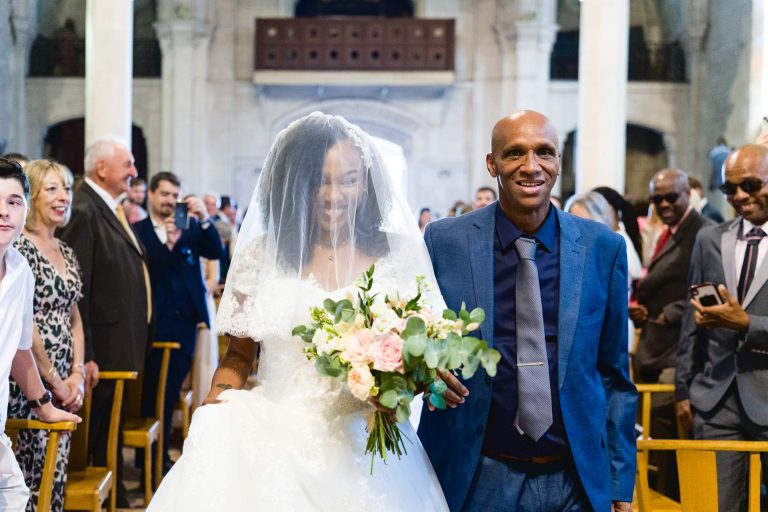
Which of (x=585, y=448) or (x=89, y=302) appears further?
(x=89, y=302)

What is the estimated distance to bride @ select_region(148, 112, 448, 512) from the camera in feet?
9.37

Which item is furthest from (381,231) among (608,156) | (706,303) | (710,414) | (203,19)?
(203,19)

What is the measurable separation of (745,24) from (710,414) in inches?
549

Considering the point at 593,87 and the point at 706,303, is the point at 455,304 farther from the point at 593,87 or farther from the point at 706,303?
the point at 593,87

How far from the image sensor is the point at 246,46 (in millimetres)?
19031

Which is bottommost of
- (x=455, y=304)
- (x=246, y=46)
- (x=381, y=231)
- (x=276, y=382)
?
(x=276, y=382)

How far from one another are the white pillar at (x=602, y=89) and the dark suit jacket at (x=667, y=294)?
17.2 ft

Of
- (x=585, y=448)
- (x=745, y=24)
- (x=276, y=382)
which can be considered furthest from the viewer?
(x=745, y=24)

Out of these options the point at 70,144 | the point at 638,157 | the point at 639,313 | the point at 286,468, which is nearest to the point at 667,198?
the point at 639,313

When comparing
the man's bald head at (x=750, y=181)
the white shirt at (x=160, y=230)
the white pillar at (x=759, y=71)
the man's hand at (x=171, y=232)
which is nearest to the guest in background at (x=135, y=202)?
the white shirt at (x=160, y=230)

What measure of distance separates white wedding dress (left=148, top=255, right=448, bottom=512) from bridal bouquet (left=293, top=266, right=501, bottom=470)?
0.72ft

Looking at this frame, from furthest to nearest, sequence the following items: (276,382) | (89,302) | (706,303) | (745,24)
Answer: (745,24) → (89,302) → (706,303) → (276,382)

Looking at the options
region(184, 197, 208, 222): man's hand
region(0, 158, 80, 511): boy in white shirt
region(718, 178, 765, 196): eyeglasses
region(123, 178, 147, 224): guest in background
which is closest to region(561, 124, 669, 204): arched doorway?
region(123, 178, 147, 224): guest in background

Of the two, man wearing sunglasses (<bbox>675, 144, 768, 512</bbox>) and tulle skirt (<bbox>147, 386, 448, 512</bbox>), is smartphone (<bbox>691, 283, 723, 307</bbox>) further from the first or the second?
tulle skirt (<bbox>147, 386, 448, 512</bbox>)
